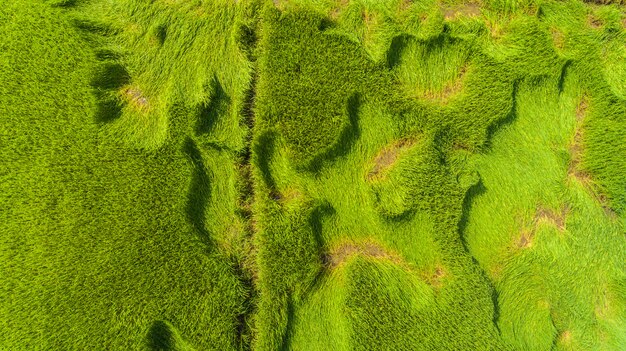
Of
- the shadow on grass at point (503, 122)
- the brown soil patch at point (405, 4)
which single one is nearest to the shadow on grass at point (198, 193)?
the brown soil patch at point (405, 4)

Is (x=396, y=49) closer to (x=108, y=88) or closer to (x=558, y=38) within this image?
(x=558, y=38)

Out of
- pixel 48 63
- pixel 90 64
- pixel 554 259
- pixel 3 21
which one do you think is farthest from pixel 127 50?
pixel 554 259

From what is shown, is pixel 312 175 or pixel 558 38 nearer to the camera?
pixel 312 175

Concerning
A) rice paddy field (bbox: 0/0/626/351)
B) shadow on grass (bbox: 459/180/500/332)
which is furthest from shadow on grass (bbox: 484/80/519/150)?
shadow on grass (bbox: 459/180/500/332)

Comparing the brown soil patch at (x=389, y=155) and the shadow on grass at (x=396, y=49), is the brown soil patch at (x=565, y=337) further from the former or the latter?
the shadow on grass at (x=396, y=49)

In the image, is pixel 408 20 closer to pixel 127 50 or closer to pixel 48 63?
pixel 127 50

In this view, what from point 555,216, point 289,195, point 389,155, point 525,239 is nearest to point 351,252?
point 289,195
